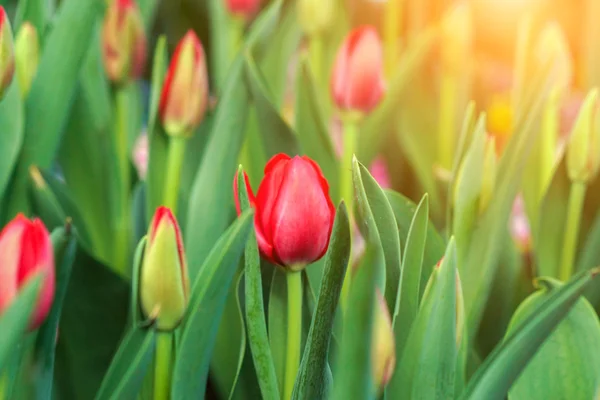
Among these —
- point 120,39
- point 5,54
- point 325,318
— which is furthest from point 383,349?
point 120,39

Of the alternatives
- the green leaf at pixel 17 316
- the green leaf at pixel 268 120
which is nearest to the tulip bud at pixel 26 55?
the green leaf at pixel 268 120

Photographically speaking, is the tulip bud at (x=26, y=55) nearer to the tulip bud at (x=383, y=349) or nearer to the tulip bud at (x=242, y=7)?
the tulip bud at (x=242, y=7)

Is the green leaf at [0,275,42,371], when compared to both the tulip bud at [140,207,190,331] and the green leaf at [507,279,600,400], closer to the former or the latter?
the tulip bud at [140,207,190,331]

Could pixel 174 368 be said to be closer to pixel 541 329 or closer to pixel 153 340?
pixel 153 340

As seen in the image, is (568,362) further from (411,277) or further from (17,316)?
(17,316)

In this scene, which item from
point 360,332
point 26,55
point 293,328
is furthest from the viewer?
point 26,55

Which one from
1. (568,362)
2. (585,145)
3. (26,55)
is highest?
(26,55)

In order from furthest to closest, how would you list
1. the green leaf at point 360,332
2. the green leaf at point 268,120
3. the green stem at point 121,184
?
the green stem at point 121,184, the green leaf at point 268,120, the green leaf at point 360,332
